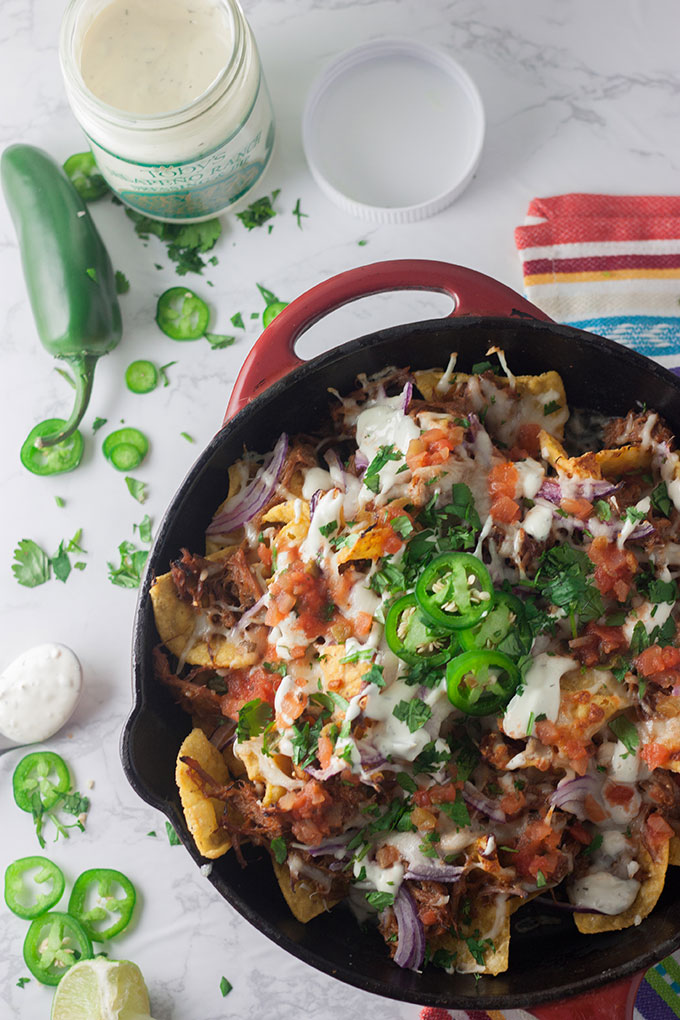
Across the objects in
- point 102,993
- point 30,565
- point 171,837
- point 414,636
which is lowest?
point 102,993

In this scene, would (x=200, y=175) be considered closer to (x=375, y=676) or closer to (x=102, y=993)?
(x=375, y=676)

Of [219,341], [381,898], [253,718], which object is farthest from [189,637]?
[219,341]

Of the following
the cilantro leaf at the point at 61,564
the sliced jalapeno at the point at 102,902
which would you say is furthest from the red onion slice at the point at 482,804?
the cilantro leaf at the point at 61,564

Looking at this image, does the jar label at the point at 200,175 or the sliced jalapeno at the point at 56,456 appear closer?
the jar label at the point at 200,175

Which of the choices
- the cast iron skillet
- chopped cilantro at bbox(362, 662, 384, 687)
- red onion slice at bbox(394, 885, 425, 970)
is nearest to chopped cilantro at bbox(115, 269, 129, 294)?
the cast iron skillet

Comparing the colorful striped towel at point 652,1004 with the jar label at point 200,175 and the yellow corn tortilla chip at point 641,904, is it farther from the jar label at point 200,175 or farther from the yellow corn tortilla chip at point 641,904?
the jar label at point 200,175

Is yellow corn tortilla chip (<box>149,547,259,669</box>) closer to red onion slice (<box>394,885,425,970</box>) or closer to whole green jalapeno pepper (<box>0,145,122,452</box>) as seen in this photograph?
red onion slice (<box>394,885,425,970</box>)
